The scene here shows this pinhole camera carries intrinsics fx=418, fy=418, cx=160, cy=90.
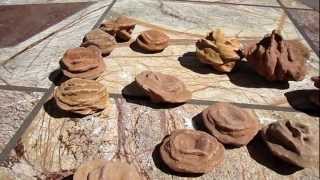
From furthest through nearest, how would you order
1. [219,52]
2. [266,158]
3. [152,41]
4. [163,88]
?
[152,41] → [219,52] → [163,88] → [266,158]

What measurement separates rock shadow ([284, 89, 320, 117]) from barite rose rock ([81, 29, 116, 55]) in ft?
1.64

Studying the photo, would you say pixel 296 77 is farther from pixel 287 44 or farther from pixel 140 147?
pixel 140 147

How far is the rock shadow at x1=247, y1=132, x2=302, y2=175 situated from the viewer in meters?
0.82

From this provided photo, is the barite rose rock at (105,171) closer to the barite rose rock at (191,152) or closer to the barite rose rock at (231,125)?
the barite rose rock at (191,152)

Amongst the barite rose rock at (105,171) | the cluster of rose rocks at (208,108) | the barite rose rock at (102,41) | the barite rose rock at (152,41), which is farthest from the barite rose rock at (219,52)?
the barite rose rock at (105,171)

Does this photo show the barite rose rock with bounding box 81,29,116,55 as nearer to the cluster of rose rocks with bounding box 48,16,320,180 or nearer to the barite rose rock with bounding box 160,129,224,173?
the cluster of rose rocks with bounding box 48,16,320,180

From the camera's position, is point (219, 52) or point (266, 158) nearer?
point (266, 158)

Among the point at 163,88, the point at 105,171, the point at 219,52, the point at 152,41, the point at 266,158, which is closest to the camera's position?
the point at 105,171

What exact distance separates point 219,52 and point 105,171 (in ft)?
1.64

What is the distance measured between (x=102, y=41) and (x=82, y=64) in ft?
0.56

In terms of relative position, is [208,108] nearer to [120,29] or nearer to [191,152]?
[191,152]

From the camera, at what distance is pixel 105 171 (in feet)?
2.42

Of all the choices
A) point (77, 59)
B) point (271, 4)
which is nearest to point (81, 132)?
point (77, 59)

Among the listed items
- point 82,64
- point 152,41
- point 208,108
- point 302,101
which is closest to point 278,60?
point 302,101
